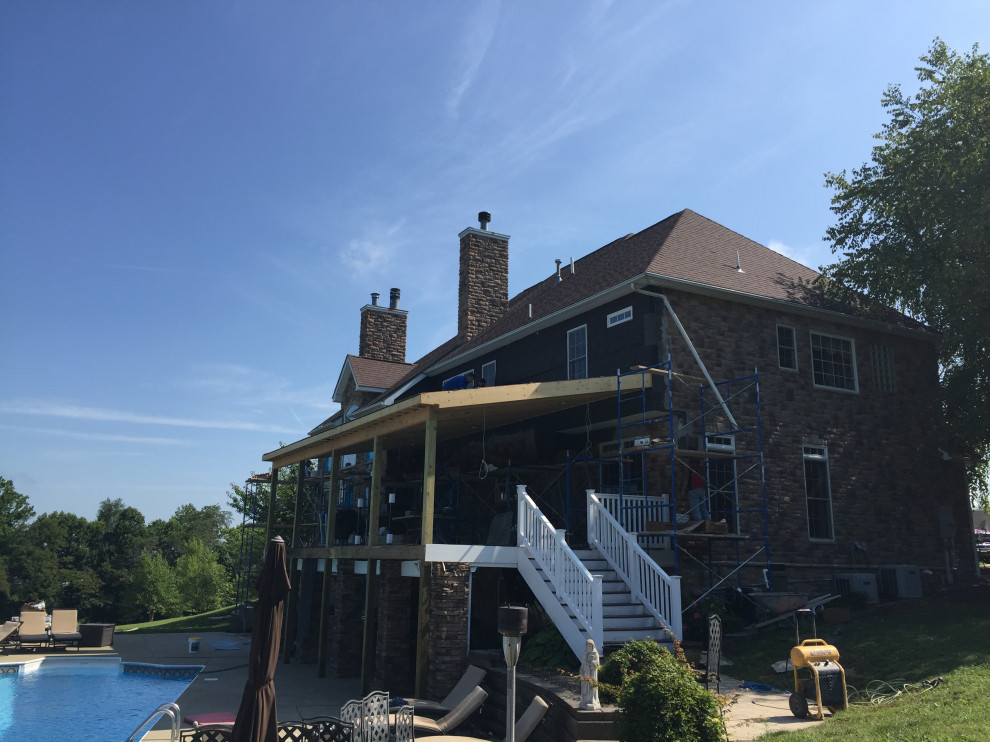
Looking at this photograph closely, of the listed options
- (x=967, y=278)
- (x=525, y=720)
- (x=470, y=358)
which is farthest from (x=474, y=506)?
(x=967, y=278)

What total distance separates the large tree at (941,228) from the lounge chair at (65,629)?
82.9 feet

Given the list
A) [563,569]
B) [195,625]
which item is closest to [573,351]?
[563,569]

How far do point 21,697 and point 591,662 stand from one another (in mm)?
15925

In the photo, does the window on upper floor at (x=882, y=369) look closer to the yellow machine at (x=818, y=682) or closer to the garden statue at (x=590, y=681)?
the yellow machine at (x=818, y=682)

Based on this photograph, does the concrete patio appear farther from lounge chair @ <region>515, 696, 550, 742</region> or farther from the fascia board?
the fascia board

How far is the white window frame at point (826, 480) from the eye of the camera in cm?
1745

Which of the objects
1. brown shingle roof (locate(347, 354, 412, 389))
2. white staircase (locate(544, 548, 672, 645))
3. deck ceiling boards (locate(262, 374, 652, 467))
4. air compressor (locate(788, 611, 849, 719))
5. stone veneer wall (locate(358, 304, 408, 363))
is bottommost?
air compressor (locate(788, 611, 849, 719))

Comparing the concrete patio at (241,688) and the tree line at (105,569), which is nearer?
the concrete patio at (241,688)

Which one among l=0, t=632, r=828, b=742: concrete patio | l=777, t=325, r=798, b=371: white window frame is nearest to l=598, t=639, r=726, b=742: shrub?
l=0, t=632, r=828, b=742: concrete patio

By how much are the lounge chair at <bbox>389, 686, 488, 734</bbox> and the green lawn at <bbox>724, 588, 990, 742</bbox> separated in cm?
417

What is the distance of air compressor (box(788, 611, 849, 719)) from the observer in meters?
9.52

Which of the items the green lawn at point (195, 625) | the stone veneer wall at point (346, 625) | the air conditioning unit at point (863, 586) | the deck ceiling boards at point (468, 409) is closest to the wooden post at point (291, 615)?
the stone veneer wall at point (346, 625)

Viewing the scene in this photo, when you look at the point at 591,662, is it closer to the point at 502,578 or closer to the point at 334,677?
the point at 502,578

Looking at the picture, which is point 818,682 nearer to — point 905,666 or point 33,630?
point 905,666
